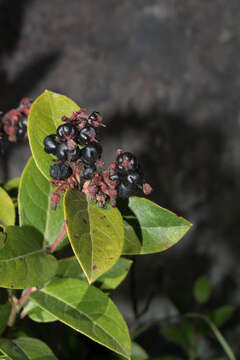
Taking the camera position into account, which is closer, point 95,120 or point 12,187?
point 95,120

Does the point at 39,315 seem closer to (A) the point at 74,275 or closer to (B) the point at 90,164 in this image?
(A) the point at 74,275

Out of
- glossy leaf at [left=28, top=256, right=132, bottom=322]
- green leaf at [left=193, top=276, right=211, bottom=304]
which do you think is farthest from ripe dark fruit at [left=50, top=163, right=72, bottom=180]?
green leaf at [left=193, top=276, right=211, bottom=304]

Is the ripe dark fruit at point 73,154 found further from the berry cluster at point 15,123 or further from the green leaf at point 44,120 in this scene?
the berry cluster at point 15,123

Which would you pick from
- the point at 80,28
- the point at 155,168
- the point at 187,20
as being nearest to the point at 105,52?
the point at 80,28

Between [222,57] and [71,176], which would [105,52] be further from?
[71,176]

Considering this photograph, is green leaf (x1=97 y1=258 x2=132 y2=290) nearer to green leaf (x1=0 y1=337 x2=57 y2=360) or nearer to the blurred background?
green leaf (x1=0 y1=337 x2=57 y2=360)

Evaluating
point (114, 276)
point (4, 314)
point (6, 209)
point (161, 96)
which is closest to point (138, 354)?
point (114, 276)
